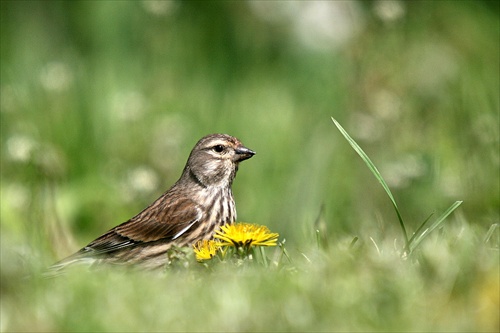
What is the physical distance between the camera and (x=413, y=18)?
29.1 feet

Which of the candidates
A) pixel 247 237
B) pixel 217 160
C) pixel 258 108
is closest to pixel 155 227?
pixel 217 160

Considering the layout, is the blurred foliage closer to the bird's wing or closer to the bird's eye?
the bird's wing

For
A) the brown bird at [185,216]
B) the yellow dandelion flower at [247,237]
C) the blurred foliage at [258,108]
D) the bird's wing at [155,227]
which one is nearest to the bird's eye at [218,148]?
the brown bird at [185,216]

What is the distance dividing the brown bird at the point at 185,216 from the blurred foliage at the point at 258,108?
1.22 ft

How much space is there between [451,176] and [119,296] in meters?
4.03

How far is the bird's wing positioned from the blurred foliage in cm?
36

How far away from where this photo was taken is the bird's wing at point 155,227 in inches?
228

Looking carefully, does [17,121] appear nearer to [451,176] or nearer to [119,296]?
[451,176]

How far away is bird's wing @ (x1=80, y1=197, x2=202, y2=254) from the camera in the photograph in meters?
5.78

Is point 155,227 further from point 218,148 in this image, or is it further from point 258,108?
point 258,108

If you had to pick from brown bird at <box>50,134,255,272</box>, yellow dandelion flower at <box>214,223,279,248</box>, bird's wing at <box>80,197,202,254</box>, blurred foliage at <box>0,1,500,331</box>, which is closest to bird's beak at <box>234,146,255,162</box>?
brown bird at <box>50,134,255,272</box>

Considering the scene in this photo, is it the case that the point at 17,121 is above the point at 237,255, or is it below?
above

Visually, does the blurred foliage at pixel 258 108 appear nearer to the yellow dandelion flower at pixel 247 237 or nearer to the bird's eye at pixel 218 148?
the yellow dandelion flower at pixel 247 237

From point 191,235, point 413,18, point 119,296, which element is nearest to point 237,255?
point 119,296
